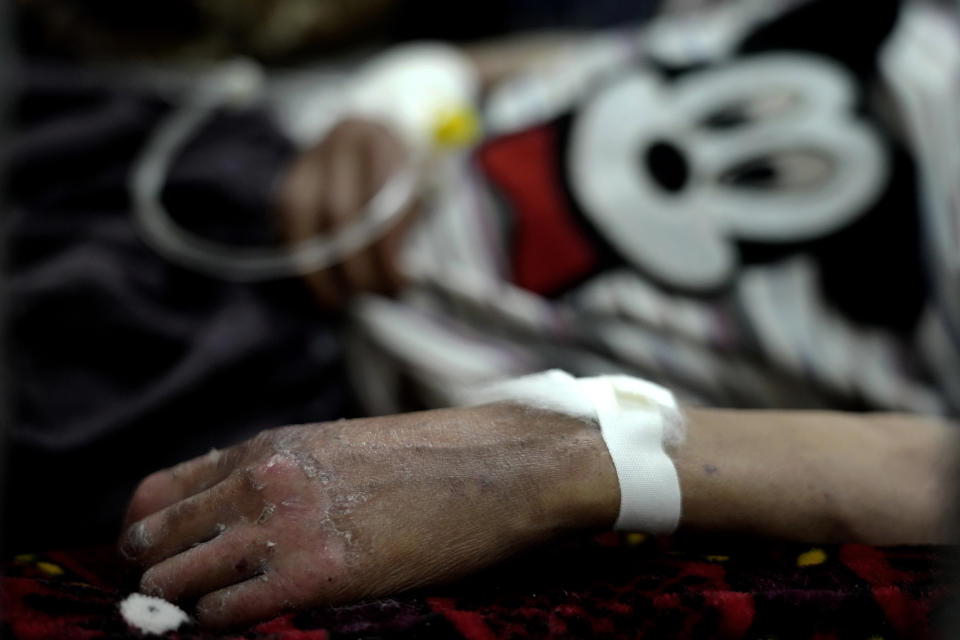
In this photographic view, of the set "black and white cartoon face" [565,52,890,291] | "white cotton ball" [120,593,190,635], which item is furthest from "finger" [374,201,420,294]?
"white cotton ball" [120,593,190,635]

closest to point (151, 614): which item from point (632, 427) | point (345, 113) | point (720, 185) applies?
point (632, 427)

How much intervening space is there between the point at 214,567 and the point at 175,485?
0.32ft

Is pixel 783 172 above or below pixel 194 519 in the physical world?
above

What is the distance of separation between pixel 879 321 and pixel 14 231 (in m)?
1.03

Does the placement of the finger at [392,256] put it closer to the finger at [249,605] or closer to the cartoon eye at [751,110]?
the cartoon eye at [751,110]

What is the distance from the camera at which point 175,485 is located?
0.58 metres

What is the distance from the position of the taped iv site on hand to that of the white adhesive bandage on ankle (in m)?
0.54

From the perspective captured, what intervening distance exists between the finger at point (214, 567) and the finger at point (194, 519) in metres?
0.02

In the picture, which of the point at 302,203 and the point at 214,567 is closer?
the point at 214,567

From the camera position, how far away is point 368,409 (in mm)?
1066

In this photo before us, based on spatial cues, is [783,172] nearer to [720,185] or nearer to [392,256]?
[720,185]

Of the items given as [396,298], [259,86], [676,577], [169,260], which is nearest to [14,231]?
[169,260]

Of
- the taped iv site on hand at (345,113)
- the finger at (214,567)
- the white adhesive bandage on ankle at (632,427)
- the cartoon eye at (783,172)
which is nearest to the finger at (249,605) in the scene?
the finger at (214,567)

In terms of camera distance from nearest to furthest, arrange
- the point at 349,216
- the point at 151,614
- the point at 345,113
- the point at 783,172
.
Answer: the point at 151,614, the point at 783,172, the point at 349,216, the point at 345,113
